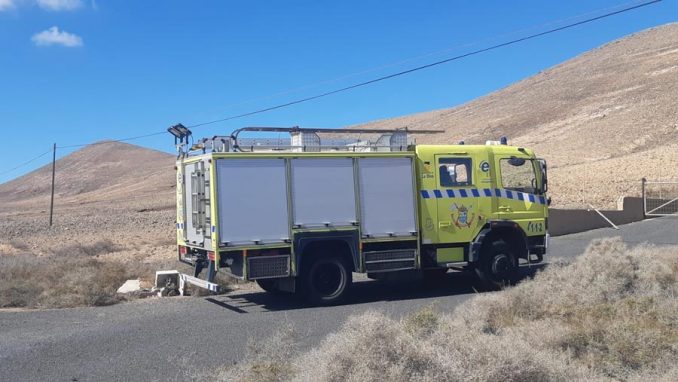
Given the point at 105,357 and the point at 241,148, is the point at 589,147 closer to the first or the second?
the point at 241,148

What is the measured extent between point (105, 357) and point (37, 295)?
588 centimetres

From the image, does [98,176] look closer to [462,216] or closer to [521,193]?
[521,193]

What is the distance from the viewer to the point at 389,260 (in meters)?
13.3

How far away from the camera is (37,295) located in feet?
46.1

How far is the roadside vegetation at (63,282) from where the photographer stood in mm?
13656

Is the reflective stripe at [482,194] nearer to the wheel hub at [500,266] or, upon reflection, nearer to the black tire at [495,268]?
the black tire at [495,268]

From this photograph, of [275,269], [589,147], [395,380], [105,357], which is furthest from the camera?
[589,147]

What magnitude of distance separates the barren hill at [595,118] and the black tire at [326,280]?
65.2 ft

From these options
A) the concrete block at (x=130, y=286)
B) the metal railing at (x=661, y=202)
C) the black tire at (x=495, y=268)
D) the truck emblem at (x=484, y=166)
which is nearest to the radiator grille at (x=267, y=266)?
the concrete block at (x=130, y=286)

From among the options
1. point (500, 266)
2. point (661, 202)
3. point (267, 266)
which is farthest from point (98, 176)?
point (267, 266)

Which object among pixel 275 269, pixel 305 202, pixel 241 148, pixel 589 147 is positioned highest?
pixel 589 147

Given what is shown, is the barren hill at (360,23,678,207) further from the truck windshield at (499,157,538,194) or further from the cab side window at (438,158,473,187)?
the cab side window at (438,158,473,187)

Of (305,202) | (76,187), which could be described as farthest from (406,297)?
(76,187)

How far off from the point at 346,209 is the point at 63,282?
604 centimetres
